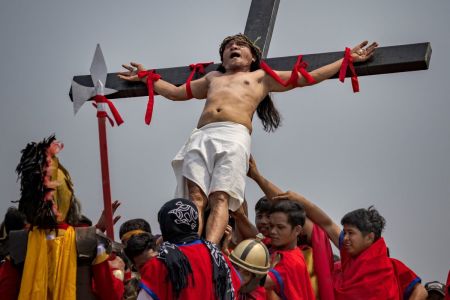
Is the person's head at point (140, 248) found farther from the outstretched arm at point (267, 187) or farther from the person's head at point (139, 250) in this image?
the outstretched arm at point (267, 187)

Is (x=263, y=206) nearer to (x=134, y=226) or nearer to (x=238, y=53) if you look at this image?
(x=134, y=226)

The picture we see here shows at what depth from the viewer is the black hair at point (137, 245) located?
7.19m

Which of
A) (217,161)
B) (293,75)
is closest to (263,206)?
(217,161)

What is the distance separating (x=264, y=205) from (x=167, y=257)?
2096mm

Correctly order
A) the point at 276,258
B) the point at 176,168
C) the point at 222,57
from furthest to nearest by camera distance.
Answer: the point at 222,57
the point at 176,168
the point at 276,258

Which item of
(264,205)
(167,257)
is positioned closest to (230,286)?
(167,257)

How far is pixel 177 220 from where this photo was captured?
5.78 metres

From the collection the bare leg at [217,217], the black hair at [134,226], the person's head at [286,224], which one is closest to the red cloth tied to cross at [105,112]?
the black hair at [134,226]

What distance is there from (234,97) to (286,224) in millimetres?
1601

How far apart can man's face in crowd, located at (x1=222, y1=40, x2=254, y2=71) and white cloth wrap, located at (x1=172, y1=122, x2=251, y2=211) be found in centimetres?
78

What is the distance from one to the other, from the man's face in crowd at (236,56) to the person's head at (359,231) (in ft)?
6.22

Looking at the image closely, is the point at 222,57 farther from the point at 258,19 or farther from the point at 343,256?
the point at 343,256

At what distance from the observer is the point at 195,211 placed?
590 cm

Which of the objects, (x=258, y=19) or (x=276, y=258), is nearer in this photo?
(x=276, y=258)
